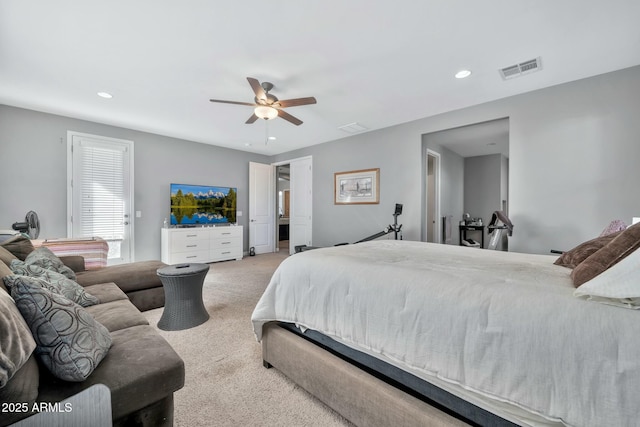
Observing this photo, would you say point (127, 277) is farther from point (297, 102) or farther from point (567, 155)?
point (567, 155)

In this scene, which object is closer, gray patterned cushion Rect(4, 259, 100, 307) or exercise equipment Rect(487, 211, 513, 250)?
gray patterned cushion Rect(4, 259, 100, 307)

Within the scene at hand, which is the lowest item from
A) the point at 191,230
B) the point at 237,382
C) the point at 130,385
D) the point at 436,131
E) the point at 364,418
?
the point at 237,382

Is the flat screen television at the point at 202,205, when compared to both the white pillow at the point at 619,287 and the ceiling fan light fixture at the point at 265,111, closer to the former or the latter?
the ceiling fan light fixture at the point at 265,111

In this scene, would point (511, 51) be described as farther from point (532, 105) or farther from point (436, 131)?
point (436, 131)

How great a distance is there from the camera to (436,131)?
4.14m

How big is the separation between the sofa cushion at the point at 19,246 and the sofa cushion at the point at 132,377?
5.35 ft

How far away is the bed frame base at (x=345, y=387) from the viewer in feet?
3.65

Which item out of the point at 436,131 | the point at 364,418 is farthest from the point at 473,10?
the point at 364,418

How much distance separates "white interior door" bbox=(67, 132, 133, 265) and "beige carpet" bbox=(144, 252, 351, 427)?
2.52 meters

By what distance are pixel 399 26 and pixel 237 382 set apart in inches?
114

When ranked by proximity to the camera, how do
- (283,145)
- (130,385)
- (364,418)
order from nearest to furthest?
(130,385) → (364,418) → (283,145)

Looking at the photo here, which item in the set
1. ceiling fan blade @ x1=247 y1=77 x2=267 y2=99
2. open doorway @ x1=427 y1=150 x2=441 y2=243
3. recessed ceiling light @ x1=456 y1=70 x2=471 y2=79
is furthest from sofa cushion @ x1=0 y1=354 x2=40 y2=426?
open doorway @ x1=427 y1=150 x2=441 y2=243

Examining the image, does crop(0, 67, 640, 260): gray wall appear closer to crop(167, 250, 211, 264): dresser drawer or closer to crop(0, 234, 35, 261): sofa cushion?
crop(167, 250, 211, 264): dresser drawer

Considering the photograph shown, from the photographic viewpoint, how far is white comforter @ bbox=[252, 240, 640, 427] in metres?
0.79
